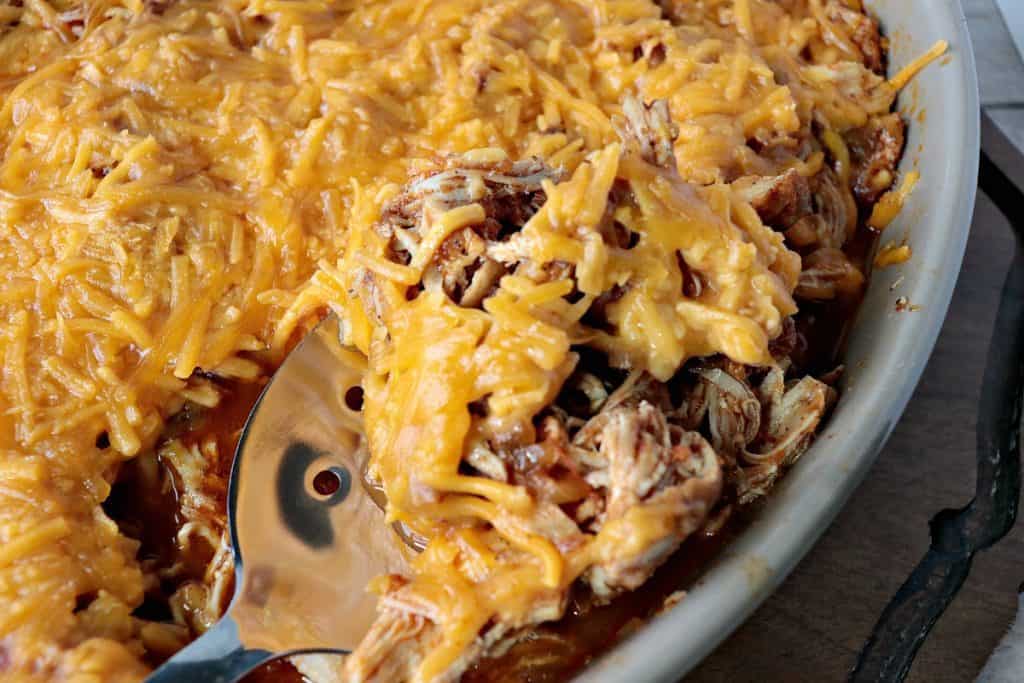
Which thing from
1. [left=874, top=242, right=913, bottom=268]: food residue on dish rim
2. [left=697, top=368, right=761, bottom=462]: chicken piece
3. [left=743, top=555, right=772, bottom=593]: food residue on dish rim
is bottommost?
[left=743, top=555, right=772, bottom=593]: food residue on dish rim

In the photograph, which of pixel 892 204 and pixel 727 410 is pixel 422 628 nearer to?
pixel 727 410

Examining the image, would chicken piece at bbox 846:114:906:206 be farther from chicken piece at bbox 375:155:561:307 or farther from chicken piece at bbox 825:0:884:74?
chicken piece at bbox 375:155:561:307

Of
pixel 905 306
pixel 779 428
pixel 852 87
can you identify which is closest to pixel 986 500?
pixel 905 306

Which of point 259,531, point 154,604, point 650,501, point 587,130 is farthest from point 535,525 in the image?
point 587,130

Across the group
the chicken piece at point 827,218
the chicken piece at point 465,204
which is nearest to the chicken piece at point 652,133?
the chicken piece at point 465,204

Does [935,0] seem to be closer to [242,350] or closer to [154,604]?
[242,350]

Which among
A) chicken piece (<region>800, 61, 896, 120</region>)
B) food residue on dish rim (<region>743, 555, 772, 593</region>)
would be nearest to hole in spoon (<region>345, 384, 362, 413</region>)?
food residue on dish rim (<region>743, 555, 772, 593</region>)

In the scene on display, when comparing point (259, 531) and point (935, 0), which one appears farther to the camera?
point (935, 0)
